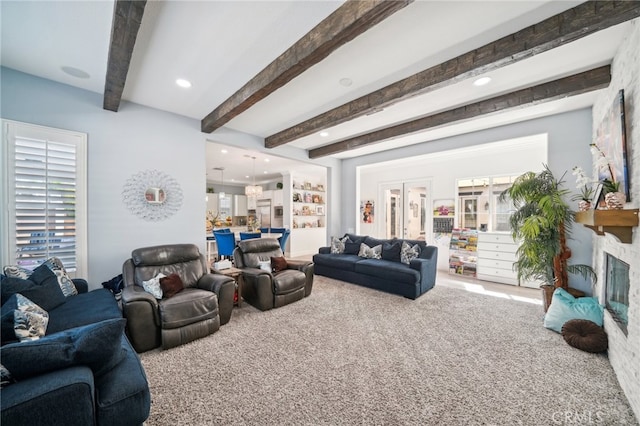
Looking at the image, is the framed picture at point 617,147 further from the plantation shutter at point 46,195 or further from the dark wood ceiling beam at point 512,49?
the plantation shutter at point 46,195

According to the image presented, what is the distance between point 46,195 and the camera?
9.27ft

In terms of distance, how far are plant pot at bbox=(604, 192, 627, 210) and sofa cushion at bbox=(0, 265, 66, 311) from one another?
4.87 m

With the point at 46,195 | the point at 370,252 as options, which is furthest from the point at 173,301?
the point at 370,252

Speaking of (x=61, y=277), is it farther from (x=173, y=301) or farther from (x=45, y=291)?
(x=173, y=301)

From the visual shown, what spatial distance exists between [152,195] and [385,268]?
3780mm

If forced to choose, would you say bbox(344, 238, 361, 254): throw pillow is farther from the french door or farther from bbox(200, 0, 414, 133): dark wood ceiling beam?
bbox(200, 0, 414, 133): dark wood ceiling beam

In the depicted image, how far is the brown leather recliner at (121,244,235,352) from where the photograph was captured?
2.42 meters

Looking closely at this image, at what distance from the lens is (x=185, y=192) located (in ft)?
12.8

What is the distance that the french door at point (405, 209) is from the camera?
21.4 feet

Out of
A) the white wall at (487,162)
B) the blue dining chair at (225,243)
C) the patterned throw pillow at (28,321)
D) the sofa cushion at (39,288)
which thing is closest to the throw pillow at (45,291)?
the sofa cushion at (39,288)

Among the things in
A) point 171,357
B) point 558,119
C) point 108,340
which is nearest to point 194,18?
point 108,340

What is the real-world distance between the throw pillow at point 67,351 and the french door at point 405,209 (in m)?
6.27

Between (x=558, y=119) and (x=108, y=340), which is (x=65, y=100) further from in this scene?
(x=558, y=119)

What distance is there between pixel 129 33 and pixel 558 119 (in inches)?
212
